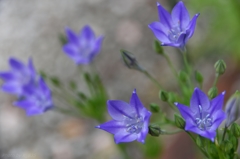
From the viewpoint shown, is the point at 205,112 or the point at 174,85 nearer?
the point at 205,112

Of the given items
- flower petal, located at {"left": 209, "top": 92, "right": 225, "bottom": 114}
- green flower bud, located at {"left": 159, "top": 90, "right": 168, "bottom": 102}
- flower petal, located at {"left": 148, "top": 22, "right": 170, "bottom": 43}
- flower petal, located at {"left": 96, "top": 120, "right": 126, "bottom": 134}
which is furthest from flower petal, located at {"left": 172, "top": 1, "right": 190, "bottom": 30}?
flower petal, located at {"left": 96, "top": 120, "right": 126, "bottom": 134}

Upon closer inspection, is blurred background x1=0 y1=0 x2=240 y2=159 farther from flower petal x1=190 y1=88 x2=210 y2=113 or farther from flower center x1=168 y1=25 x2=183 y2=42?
flower petal x1=190 y1=88 x2=210 y2=113

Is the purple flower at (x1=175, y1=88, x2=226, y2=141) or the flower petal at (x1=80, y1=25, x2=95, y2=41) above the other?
the flower petal at (x1=80, y1=25, x2=95, y2=41)

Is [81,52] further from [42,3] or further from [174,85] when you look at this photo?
[42,3]

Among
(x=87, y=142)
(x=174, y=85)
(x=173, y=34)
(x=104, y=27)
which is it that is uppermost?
(x=173, y=34)

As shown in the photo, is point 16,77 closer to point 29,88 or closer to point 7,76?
point 7,76

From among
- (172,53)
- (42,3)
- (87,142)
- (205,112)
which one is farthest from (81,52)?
(42,3)

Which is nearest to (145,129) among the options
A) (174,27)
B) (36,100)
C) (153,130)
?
(153,130)
